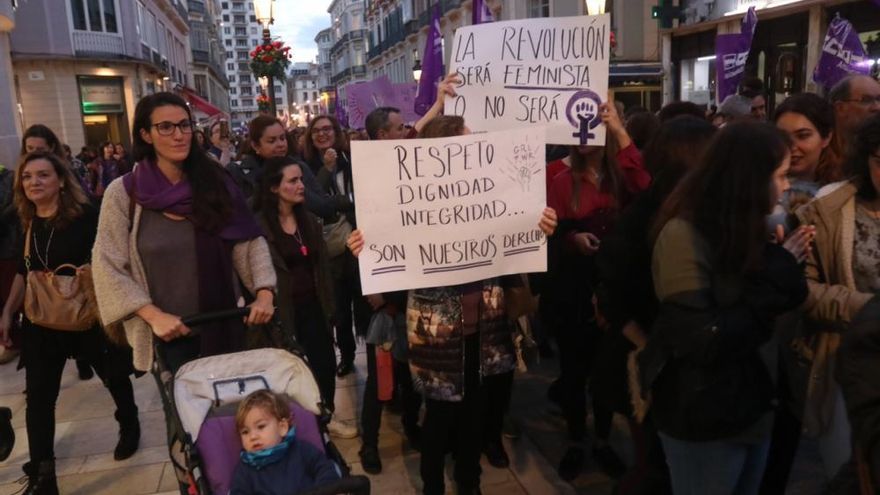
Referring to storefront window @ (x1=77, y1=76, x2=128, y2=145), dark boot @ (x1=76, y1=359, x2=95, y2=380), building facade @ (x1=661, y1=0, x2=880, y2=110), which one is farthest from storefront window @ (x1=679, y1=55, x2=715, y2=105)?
storefront window @ (x1=77, y1=76, x2=128, y2=145)

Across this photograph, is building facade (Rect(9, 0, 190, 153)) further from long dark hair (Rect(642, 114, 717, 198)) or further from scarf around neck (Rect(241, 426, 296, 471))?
long dark hair (Rect(642, 114, 717, 198))

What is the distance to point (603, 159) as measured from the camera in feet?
12.2

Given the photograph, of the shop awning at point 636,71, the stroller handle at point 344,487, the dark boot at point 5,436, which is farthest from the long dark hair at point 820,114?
the shop awning at point 636,71

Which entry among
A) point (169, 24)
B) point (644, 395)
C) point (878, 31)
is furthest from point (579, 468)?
point (169, 24)

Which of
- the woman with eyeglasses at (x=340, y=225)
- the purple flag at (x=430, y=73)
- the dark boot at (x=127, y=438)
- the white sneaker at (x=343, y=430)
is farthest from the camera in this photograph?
the purple flag at (x=430, y=73)

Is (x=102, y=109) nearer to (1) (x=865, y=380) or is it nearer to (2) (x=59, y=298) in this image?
(2) (x=59, y=298)

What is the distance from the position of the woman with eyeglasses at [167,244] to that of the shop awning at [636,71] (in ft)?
58.7

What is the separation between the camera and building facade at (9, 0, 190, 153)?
22.5 meters

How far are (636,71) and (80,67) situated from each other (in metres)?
19.7

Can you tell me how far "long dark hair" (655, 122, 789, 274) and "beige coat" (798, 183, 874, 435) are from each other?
1.84 ft

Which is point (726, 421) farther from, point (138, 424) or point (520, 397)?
point (138, 424)

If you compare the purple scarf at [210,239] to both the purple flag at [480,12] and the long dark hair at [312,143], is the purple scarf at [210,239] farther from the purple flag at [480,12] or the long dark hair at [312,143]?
the purple flag at [480,12]

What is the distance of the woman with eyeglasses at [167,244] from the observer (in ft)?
9.38

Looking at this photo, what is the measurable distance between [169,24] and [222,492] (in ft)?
145
